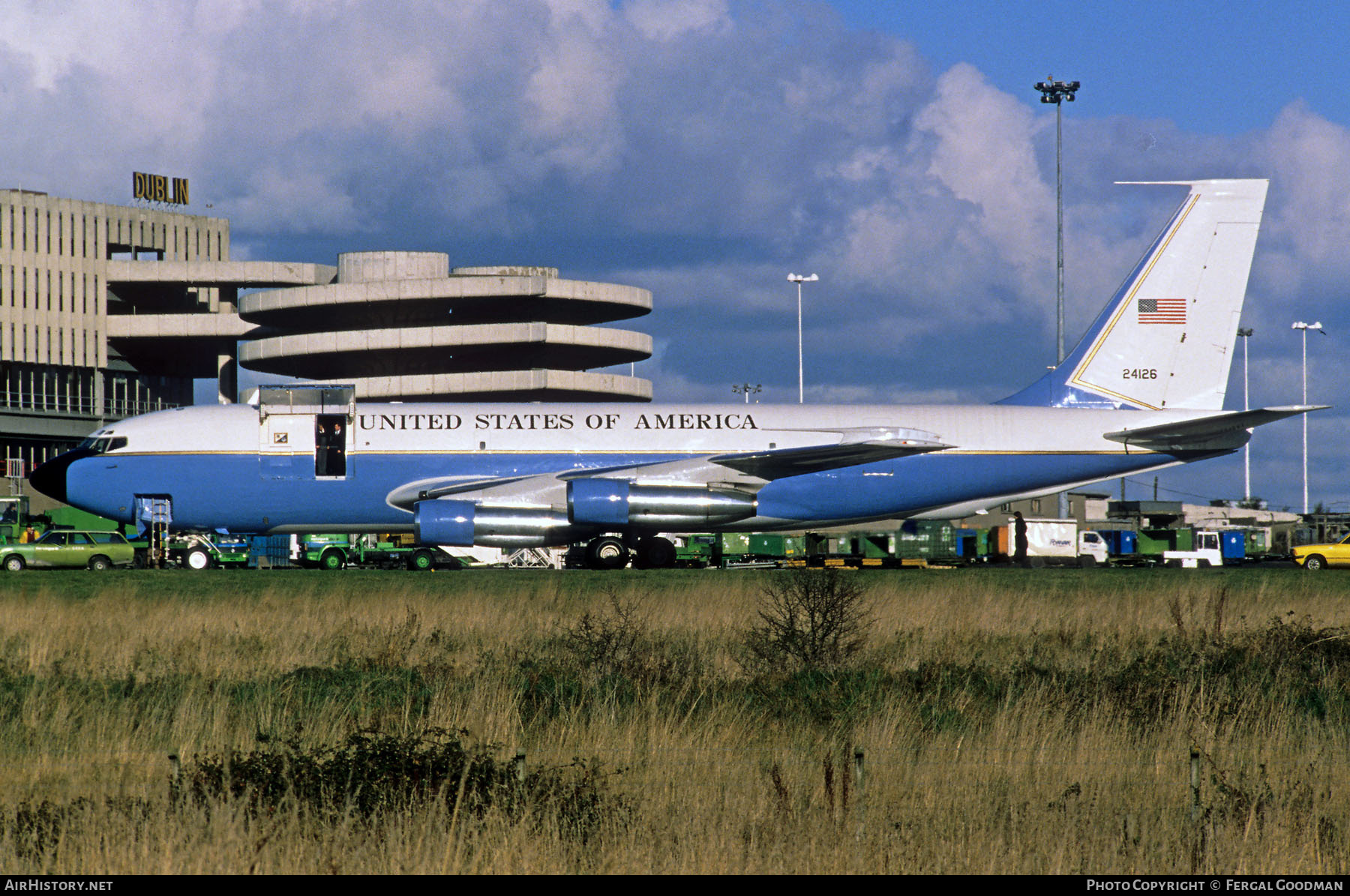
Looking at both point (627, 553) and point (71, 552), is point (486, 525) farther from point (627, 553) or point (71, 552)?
point (71, 552)

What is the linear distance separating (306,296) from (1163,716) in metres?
93.9

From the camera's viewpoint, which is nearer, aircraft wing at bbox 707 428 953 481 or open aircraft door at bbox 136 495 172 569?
aircraft wing at bbox 707 428 953 481

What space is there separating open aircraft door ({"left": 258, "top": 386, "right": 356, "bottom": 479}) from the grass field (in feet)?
40.5

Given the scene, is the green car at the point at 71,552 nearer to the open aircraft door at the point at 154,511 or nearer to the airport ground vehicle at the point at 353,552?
the airport ground vehicle at the point at 353,552

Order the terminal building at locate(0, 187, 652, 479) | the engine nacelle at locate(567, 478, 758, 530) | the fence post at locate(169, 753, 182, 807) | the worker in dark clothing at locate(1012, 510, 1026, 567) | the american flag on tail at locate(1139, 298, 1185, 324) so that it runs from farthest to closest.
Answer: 1. the terminal building at locate(0, 187, 652, 479)
2. the worker in dark clothing at locate(1012, 510, 1026, 567)
3. the american flag on tail at locate(1139, 298, 1185, 324)
4. the engine nacelle at locate(567, 478, 758, 530)
5. the fence post at locate(169, 753, 182, 807)

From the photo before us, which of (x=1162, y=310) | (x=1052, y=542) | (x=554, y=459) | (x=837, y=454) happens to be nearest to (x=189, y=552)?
(x=554, y=459)

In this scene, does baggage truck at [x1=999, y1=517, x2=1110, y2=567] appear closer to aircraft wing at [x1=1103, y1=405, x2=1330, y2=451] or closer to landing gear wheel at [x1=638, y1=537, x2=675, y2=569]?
aircraft wing at [x1=1103, y1=405, x2=1330, y2=451]

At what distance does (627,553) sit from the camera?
3978 cm

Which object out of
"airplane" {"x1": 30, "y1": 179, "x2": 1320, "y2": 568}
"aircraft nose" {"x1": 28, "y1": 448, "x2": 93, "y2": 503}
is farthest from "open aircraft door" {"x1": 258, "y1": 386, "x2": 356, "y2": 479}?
"aircraft nose" {"x1": 28, "y1": 448, "x2": 93, "y2": 503}

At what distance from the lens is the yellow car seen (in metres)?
51.6

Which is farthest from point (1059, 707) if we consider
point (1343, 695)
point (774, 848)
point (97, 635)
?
point (97, 635)

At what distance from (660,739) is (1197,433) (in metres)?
30.4

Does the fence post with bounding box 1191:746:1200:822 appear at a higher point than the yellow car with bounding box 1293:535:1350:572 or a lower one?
higher

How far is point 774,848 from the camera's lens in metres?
9.95
